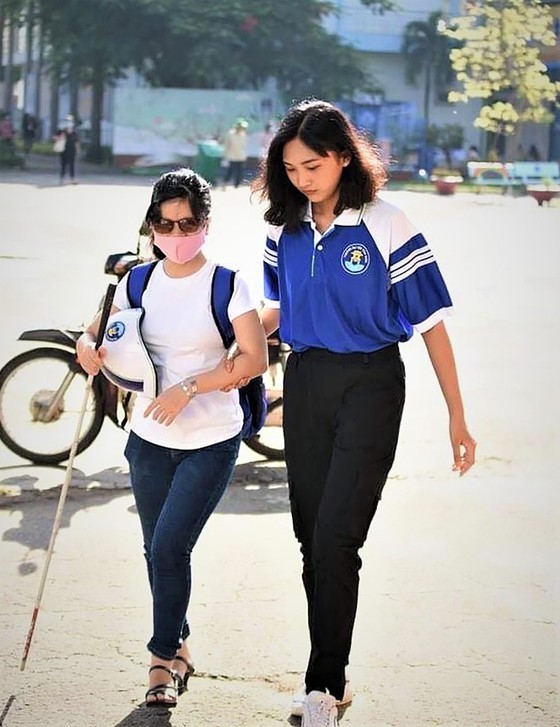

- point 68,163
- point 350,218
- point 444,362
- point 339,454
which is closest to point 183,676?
point 339,454

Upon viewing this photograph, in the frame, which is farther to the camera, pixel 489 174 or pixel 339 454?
pixel 489 174

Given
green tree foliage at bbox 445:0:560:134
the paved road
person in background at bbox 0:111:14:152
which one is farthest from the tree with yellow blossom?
the paved road

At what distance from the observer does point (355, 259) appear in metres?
4.05

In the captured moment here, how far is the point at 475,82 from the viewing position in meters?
21.9

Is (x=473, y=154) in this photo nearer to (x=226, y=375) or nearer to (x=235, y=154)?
(x=235, y=154)

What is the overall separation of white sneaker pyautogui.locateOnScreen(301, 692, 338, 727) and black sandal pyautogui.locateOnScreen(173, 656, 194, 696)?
46 centimetres

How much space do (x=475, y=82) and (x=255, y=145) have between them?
766 centimetres

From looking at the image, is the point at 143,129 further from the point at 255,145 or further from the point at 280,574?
the point at 280,574

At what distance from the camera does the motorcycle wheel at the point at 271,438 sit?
758cm

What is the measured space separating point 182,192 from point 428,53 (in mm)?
20018

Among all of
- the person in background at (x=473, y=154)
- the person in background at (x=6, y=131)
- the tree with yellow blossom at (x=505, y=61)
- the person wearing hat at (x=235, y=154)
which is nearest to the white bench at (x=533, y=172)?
the person in background at (x=473, y=154)

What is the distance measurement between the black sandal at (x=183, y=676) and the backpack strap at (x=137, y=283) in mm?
1083

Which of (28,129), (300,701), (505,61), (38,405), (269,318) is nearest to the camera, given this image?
(300,701)

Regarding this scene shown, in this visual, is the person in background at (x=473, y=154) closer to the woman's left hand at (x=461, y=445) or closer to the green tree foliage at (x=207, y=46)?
the green tree foliage at (x=207, y=46)
